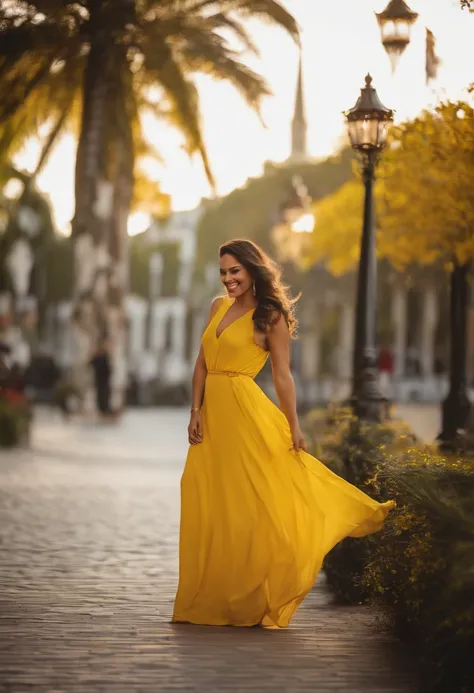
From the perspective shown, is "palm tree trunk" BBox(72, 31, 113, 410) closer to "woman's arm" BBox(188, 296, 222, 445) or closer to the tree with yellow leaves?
the tree with yellow leaves

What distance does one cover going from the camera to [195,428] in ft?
25.8

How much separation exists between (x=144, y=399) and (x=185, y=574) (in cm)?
3620

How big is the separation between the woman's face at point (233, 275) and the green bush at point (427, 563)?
1.13 metres

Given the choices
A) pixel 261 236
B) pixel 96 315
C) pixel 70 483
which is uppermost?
pixel 261 236

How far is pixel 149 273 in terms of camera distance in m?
78.2

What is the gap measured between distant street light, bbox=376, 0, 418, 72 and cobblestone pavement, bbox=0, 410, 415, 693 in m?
4.41

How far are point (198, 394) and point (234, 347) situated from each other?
0.32 meters

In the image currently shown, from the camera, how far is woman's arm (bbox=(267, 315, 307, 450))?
781 cm

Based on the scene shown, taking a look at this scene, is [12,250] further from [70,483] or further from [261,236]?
[70,483]

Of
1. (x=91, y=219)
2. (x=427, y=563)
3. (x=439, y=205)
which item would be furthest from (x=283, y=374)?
(x=91, y=219)

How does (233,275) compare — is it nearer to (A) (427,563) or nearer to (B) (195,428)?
(B) (195,428)

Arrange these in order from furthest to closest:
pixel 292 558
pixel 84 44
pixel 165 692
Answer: pixel 84 44, pixel 292 558, pixel 165 692

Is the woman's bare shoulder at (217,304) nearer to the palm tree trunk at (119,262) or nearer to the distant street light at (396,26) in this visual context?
the distant street light at (396,26)

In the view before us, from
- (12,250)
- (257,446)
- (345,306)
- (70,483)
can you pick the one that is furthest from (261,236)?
(257,446)
